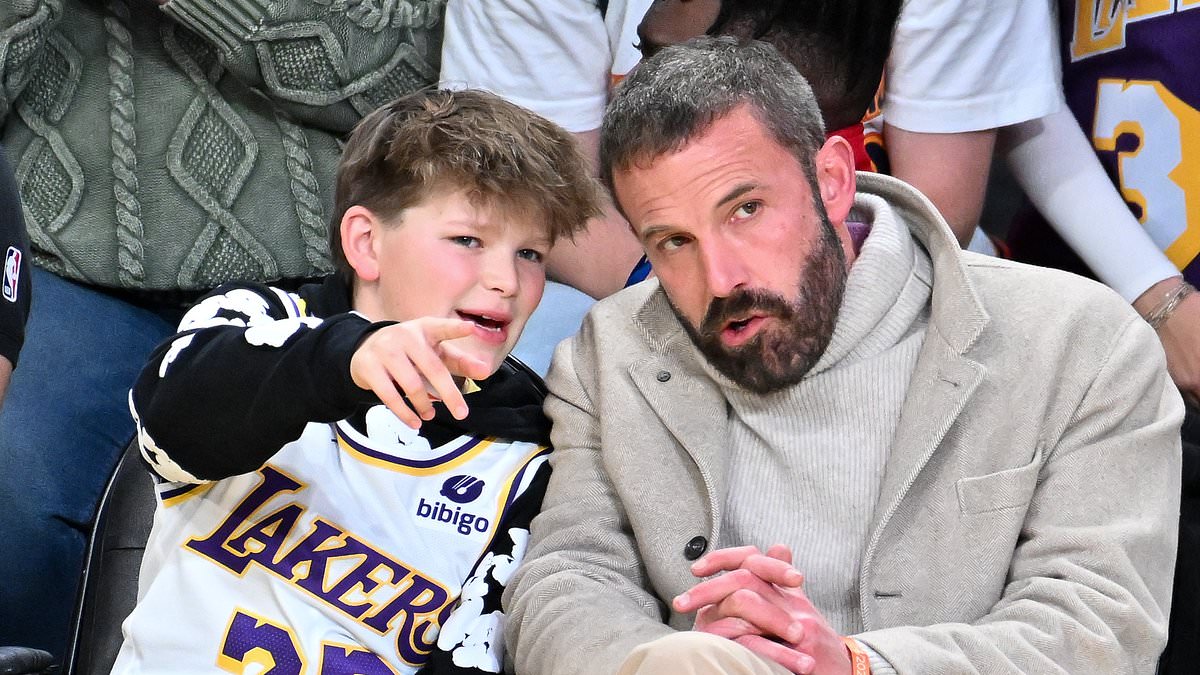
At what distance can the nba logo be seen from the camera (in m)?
1.62

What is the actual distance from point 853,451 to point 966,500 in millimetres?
140

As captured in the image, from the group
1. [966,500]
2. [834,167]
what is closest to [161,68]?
[834,167]

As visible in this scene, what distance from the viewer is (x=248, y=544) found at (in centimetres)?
158

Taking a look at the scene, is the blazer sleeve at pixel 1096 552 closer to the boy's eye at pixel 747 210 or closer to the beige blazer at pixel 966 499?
the beige blazer at pixel 966 499

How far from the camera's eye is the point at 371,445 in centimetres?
164

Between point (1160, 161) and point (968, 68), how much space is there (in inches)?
12.0

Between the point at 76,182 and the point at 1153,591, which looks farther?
the point at 76,182

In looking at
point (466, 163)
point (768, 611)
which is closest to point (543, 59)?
point (466, 163)

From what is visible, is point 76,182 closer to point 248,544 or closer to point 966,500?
point 248,544

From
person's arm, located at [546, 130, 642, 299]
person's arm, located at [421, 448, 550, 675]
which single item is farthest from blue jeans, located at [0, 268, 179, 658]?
person's arm, located at [546, 130, 642, 299]

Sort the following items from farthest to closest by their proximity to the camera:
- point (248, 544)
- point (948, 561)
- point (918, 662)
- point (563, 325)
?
point (563, 325) → point (248, 544) → point (948, 561) → point (918, 662)

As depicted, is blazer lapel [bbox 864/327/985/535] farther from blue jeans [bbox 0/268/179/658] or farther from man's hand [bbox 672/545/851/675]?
blue jeans [bbox 0/268/179/658]

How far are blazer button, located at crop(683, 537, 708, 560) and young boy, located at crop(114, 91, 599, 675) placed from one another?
0.69ft

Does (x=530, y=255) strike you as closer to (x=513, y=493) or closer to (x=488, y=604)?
(x=513, y=493)
